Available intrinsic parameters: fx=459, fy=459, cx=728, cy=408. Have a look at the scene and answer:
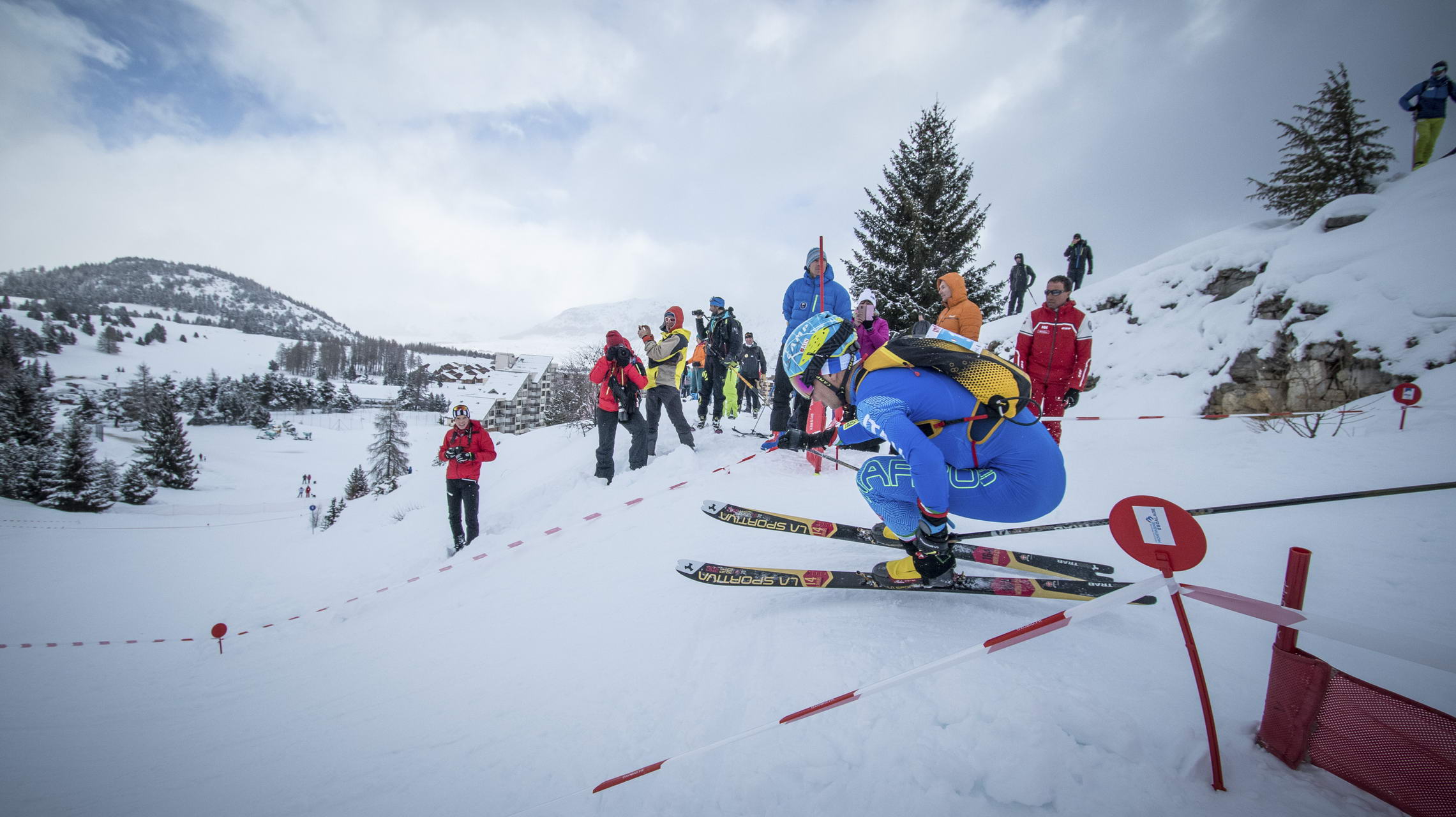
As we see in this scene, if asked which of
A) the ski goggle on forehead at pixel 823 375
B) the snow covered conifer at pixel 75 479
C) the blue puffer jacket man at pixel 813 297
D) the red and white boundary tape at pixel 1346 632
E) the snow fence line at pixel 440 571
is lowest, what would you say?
the snow covered conifer at pixel 75 479

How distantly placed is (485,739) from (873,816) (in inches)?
68.5

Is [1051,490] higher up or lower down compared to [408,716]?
higher up

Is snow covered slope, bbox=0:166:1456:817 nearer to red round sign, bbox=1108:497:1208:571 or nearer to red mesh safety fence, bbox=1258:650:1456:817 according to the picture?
red mesh safety fence, bbox=1258:650:1456:817

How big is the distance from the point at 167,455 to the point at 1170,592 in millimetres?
51074

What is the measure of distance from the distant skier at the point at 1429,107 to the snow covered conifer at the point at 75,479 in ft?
152

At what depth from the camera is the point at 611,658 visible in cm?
259

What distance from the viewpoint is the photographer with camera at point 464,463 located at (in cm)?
630

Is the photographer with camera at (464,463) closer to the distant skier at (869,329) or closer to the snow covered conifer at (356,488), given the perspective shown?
the distant skier at (869,329)

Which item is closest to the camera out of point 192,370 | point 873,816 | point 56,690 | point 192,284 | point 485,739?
point 873,816

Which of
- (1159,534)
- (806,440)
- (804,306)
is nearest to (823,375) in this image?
(806,440)

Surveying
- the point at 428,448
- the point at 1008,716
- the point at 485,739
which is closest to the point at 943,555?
the point at 1008,716

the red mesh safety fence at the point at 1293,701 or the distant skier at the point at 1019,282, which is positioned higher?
Result: the distant skier at the point at 1019,282

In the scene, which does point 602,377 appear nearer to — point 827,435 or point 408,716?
point 827,435

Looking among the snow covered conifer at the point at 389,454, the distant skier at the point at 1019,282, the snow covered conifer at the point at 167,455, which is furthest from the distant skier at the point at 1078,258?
the snow covered conifer at the point at 167,455
